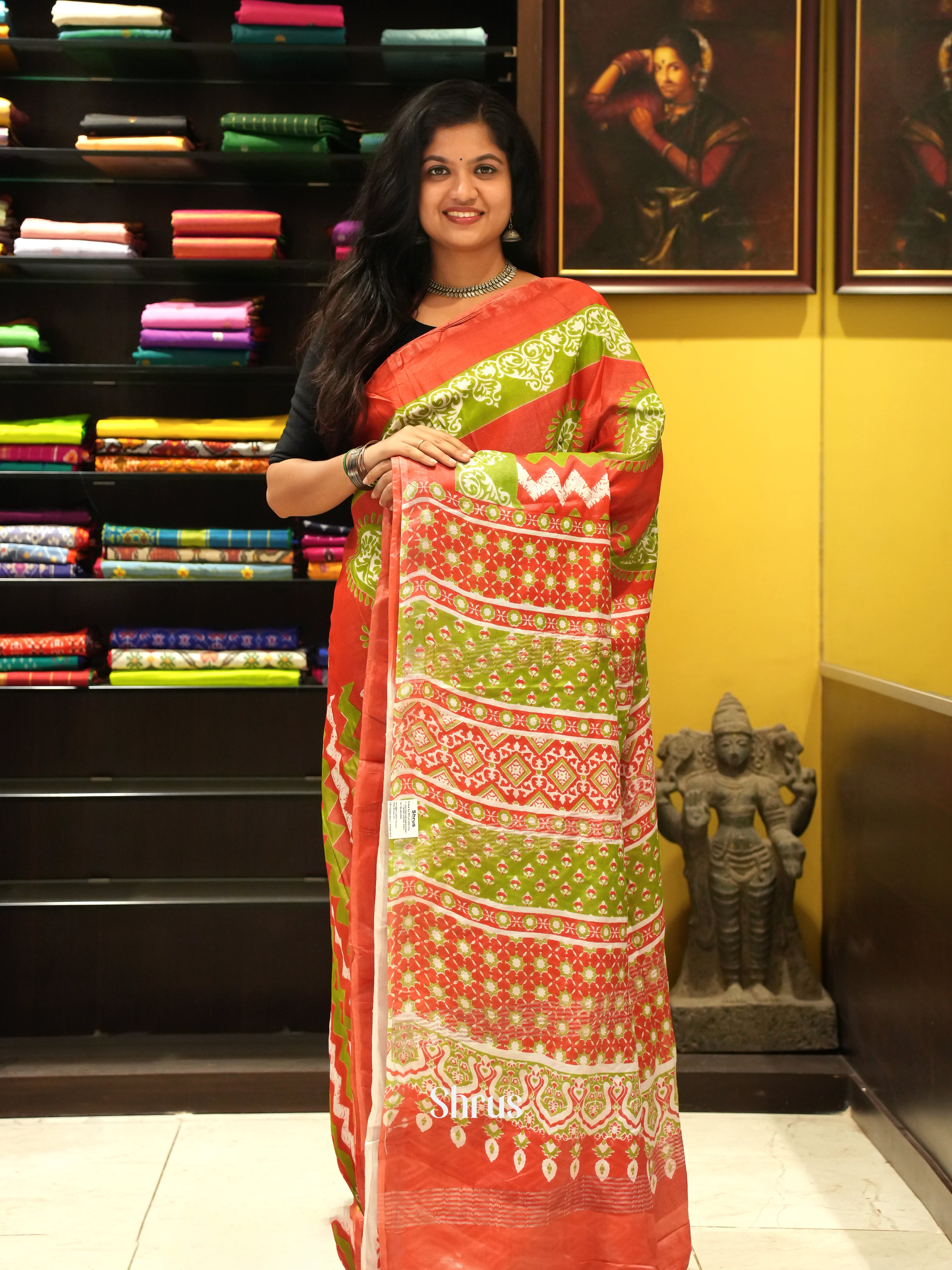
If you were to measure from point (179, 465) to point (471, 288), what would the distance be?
1.22 m

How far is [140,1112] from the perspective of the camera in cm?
264

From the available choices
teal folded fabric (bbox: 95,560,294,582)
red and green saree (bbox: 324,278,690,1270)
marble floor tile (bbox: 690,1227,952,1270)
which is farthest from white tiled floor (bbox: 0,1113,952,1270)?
teal folded fabric (bbox: 95,560,294,582)

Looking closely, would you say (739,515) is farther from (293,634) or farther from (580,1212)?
(580,1212)

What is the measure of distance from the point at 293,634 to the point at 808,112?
5.55ft

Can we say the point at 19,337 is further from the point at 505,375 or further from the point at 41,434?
the point at 505,375

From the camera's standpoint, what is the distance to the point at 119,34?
2723mm

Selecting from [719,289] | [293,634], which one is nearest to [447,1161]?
[293,634]

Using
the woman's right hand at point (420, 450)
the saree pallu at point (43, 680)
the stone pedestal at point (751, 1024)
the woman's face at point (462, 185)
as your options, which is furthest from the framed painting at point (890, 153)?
the saree pallu at point (43, 680)

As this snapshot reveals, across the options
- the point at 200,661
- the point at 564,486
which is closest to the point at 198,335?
the point at 200,661


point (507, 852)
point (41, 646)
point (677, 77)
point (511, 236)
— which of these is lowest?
point (507, 852)

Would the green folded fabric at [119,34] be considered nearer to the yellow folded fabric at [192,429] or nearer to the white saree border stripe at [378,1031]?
the yellow folded fabric at [192,429]

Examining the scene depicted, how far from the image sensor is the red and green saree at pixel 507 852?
1.52 m

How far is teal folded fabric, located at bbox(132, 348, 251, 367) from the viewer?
280 centimetres

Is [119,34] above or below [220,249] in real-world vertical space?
above
